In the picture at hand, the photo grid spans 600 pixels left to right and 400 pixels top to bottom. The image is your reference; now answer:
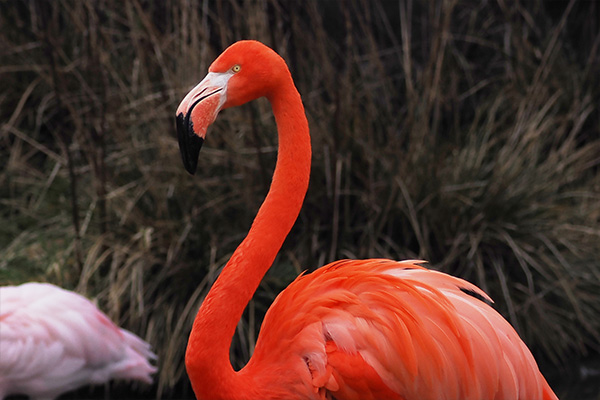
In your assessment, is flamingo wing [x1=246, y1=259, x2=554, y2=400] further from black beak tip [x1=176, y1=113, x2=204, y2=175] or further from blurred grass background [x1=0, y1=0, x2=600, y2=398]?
blurred grass background [x1=0, y1=0, x2=600, y2=398]

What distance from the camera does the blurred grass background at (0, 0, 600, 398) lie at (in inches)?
154

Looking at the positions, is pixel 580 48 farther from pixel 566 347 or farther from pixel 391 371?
pixel 391 371

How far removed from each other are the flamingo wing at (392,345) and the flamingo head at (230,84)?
59cm

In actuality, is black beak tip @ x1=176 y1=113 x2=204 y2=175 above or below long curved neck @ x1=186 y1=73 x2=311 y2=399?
above

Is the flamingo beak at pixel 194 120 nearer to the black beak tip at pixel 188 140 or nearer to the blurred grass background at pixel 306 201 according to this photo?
the black beak tip at pixel 188 140

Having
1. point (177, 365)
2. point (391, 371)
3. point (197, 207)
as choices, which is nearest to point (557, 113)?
point (197, 207)

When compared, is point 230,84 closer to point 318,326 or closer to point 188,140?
point 188,140

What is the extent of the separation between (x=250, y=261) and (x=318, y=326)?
0.94ft

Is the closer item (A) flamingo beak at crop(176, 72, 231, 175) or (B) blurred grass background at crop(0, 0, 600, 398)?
(A) flamingo beak at crop(176, 72, 231, 175)

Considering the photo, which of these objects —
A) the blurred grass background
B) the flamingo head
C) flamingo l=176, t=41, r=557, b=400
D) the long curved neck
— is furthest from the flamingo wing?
the blurred grass background

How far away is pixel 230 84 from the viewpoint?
2150 millimetres

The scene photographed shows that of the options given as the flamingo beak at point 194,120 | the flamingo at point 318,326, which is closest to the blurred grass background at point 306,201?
the flamingo at point 318,326

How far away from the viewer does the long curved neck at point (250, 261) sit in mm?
2096

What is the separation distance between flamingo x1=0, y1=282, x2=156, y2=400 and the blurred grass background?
11.9 inches
